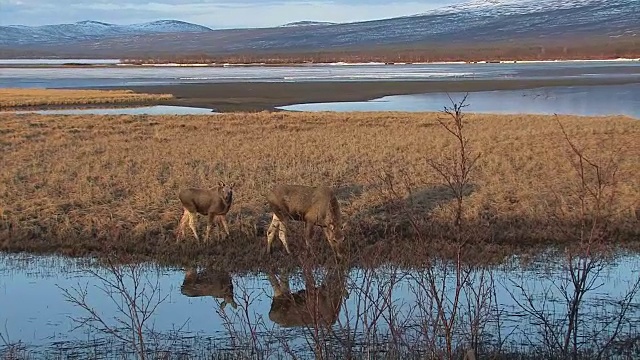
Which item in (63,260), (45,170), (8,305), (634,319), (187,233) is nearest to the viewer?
(634,319)

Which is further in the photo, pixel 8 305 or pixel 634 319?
pixel 8 305

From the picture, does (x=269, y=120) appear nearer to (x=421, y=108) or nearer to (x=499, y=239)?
(x=421, y=108)

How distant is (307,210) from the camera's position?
520 inches

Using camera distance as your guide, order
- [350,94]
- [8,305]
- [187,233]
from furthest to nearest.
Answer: [350,94] < [187,233] < [8,305]

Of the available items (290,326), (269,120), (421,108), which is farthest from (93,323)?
(421,108)

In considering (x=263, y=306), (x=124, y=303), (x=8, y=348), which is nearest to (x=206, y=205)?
(x=124, y=303)

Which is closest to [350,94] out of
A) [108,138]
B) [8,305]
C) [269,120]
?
[269,120]

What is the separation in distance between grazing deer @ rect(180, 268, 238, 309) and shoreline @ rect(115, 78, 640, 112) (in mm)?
30773

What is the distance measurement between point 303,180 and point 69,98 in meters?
38.3

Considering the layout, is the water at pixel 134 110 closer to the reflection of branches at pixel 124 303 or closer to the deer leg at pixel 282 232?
the deer leg at pixel 282 232

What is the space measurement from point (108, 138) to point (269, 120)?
8.11m

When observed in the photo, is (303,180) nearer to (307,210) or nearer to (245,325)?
(307,210)

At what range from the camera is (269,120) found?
34.4 metres

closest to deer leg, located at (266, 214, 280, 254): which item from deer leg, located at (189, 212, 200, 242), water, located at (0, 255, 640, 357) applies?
water, located at (0, 255, 640, 357)
